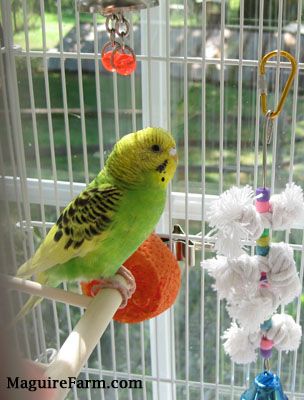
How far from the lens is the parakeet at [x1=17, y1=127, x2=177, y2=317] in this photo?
77 cm

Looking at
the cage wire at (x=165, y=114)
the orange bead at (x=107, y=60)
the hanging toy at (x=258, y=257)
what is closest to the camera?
the hanging toy at (x=258, y=257)

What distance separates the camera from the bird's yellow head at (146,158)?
0.76 m

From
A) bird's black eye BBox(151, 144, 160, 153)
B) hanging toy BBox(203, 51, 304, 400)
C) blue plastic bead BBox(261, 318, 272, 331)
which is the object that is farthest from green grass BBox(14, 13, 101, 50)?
blue plastic bead BBox(261, 318, 272, 331)

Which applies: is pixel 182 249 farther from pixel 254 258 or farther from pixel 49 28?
pixel 49 28

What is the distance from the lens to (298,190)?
25.6 inches

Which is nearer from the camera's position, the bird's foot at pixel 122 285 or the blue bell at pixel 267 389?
the blue bell at pixel 267 389

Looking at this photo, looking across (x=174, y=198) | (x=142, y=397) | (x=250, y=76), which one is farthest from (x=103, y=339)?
(x=250, y=76)

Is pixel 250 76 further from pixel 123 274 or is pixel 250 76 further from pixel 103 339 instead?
pixel 103 339

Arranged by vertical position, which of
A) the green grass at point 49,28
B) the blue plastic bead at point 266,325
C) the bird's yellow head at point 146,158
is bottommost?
the blue plastic bead at point 266,325

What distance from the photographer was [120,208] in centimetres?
77

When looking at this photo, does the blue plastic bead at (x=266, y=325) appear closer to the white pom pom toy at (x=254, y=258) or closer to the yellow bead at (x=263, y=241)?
the white pom pom toy at (x=254, y=258)

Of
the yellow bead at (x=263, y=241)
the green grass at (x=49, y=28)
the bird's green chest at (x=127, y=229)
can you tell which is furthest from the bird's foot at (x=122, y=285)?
the green grass at (x=49, y=28)

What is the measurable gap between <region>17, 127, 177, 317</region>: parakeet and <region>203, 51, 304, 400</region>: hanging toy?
0.47ft

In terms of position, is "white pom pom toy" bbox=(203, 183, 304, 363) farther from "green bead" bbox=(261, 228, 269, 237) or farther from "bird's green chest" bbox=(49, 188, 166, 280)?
"bird's green chest" bbox=(49, 188, 166, 280)
